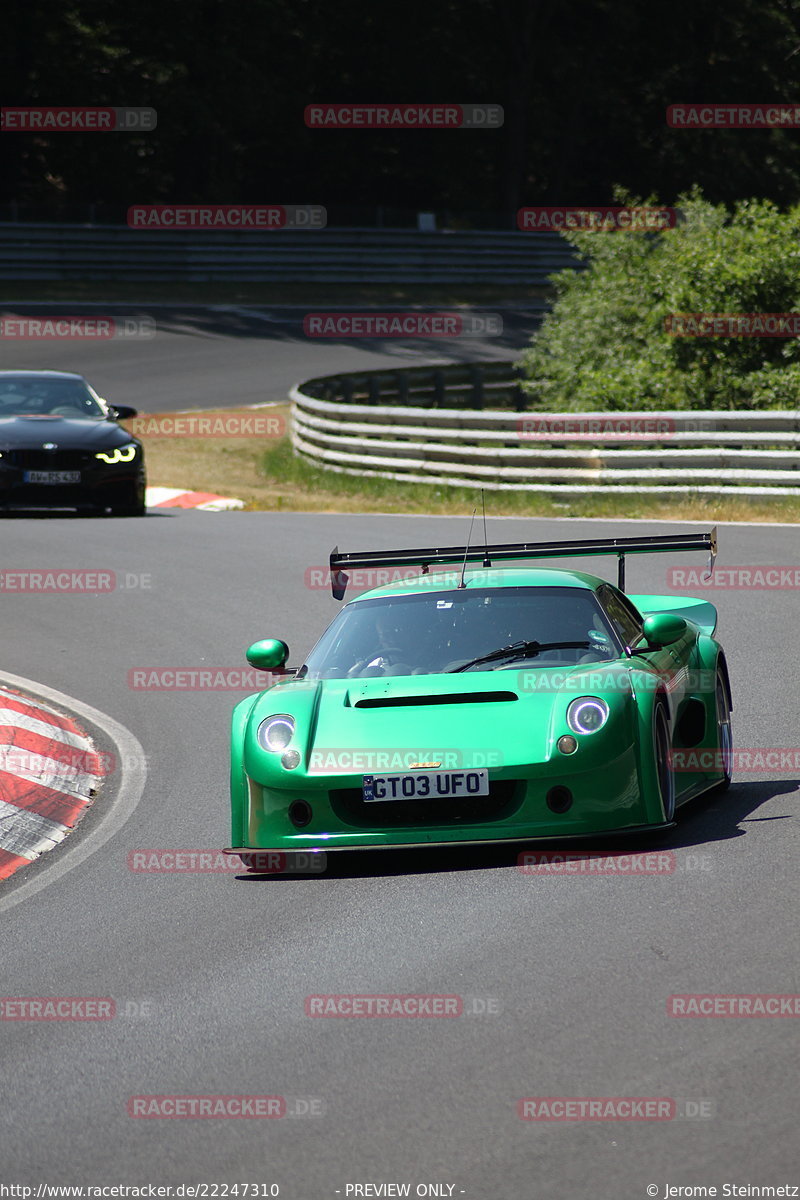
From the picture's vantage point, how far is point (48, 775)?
9445 mm

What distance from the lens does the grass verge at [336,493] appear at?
1975cm

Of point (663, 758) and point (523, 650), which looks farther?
point (523, 650)

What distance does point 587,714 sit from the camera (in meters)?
7.23

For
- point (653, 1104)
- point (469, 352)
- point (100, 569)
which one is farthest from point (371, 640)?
point (469, 352)

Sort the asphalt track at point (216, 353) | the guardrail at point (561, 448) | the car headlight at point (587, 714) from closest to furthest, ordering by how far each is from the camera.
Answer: the car headlight at point (587, 714)
the guardrail at point (561, 448)
the asphalt track at point (216, 353)

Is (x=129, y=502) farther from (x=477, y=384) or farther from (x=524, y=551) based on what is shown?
(x=477, y=384)

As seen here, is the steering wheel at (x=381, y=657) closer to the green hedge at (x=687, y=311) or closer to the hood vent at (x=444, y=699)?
the hood vent at (x=444, y=699)

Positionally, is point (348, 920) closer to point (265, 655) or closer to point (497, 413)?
point (265, 655)

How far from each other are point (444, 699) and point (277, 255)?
38514 mm

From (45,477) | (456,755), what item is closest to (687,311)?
(45,477)

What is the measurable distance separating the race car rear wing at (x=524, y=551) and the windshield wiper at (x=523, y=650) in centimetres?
48

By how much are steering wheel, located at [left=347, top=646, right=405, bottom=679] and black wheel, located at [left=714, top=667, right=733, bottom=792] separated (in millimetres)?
1635

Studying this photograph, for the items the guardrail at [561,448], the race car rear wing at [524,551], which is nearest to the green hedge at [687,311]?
the guardrail at [561,448]

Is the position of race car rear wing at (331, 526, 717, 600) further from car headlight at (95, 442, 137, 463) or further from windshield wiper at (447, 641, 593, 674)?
car headlight at (95, 442, 137, 463)
